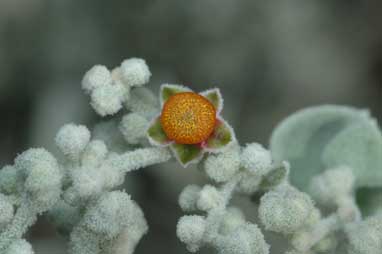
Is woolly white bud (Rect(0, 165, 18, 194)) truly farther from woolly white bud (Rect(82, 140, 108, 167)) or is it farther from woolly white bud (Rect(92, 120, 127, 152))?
woolly white bud (Rect(92, 120, 127, 152))

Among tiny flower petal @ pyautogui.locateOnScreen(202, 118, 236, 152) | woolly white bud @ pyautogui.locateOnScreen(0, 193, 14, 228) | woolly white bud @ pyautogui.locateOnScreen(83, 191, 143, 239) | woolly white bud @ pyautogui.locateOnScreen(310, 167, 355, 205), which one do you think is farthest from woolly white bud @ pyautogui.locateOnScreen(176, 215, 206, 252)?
woolly white bud @ pyautogui.locateOnScreen(310, 167, 355, 205)

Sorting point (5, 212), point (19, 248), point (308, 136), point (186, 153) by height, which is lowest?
point (19, 248)

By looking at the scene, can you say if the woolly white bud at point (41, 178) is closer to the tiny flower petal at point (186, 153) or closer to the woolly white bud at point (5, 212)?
the woolly white bud at point (5, 212)

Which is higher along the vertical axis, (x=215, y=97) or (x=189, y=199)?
(x=215, y=97)

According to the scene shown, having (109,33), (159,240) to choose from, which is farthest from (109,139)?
(109,33)

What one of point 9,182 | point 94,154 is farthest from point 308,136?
point 9,182

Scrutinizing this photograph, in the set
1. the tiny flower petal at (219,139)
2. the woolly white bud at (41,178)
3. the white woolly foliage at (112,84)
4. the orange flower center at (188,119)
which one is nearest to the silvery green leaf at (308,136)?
the tiny flower petal at (219,139)

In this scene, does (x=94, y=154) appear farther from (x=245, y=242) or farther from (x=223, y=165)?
(x=245, y=242)
